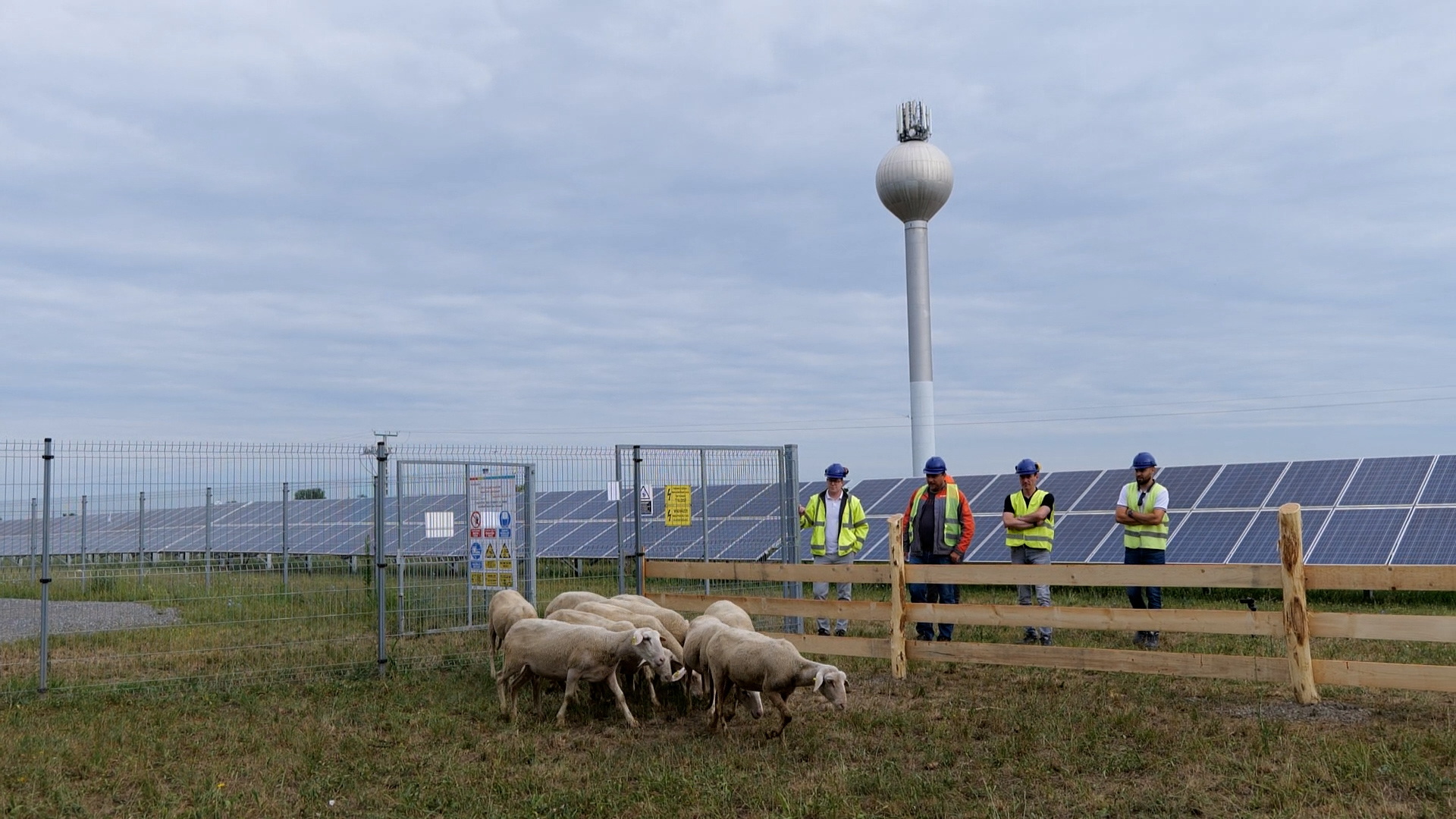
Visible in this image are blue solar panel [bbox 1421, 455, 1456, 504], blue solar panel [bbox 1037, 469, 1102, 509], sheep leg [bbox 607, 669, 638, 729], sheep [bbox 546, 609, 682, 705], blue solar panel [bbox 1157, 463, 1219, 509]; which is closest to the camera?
sheep leg [bbox 607, 669, 638, 729]

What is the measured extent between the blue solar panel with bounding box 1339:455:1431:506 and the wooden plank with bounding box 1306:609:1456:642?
39.2ft

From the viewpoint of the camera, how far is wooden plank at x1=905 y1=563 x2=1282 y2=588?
363 inches

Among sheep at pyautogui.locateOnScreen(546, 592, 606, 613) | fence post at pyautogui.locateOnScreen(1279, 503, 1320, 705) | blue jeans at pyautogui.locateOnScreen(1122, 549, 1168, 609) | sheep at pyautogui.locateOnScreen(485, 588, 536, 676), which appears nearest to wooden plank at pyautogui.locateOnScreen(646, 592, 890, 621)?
sheep at pyautogui.locateOnScreen(546, 592, 606, 613)

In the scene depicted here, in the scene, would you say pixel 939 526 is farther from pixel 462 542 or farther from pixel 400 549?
pixel 400 549

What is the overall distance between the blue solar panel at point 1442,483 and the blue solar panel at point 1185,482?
367 centimetres

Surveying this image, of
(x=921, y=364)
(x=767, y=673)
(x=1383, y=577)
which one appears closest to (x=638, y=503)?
(x=767, y=673)

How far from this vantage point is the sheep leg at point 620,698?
29.9 feet

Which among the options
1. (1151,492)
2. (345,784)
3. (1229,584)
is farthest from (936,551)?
(345,784)

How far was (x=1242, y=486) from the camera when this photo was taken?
20844mm

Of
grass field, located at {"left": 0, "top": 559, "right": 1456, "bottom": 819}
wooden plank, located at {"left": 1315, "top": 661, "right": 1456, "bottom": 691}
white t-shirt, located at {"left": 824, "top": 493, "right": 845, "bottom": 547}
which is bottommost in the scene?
grass field, located at {"left": 0, "top": 559, "right": 1456, "bottom": 819}

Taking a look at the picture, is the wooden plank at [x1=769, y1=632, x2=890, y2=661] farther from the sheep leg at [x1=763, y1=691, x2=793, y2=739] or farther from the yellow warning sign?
the sheep leg at [x1=763, y1=691, x2=793, y2=739]

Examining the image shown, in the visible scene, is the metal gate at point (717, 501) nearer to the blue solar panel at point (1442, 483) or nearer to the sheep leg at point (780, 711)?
the sheep leg at point (780, 711)

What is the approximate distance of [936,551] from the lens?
1317 cm

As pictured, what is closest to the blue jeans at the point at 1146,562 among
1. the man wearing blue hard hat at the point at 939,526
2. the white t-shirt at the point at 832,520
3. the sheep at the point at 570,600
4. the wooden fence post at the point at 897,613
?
the man wearing blue hard hat at the point at 939,526
